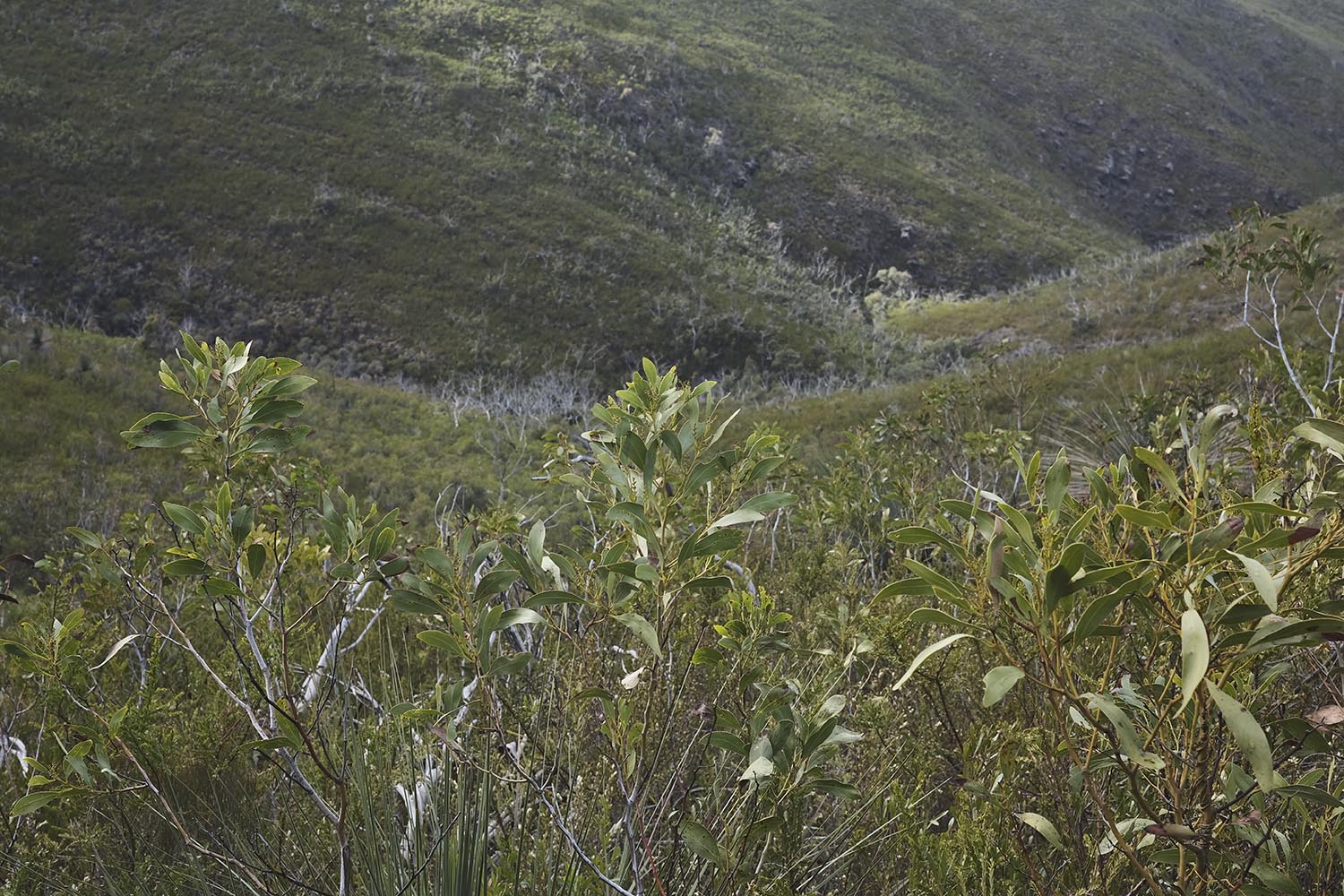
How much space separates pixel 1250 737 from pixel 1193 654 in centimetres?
9

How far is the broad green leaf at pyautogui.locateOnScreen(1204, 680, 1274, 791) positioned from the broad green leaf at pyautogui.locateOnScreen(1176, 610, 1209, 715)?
3cm

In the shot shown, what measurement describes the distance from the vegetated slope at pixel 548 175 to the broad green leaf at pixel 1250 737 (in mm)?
27733

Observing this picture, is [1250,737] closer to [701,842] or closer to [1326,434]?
[1326,434]

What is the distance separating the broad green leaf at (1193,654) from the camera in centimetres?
80

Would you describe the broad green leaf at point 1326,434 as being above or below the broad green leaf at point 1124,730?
above

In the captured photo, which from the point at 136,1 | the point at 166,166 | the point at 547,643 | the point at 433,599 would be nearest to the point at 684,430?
the point at 433,599

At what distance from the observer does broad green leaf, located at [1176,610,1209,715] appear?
2.61ft

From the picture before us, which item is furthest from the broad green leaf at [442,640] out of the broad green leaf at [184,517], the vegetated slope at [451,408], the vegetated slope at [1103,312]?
the vegetated slope at [1103,312]

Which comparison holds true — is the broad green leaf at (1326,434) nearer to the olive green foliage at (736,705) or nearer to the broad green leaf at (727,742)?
the olive green foliage at (736,705)

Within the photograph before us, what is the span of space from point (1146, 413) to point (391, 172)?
3363cm

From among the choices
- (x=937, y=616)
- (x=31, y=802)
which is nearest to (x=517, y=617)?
(x=937, y=616)

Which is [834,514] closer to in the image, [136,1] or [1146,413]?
[1146,413]

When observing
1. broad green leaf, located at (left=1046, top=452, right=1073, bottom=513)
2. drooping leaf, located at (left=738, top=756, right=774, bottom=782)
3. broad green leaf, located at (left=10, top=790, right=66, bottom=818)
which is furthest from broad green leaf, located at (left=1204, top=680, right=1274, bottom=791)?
broad green leaf, located at (left=10, top=790, right=66, bottom=818)

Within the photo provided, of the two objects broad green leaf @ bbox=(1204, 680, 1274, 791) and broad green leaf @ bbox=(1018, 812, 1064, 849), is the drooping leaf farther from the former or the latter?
broad green leaf @ bbox=(1204, 680, 1274, 791)
